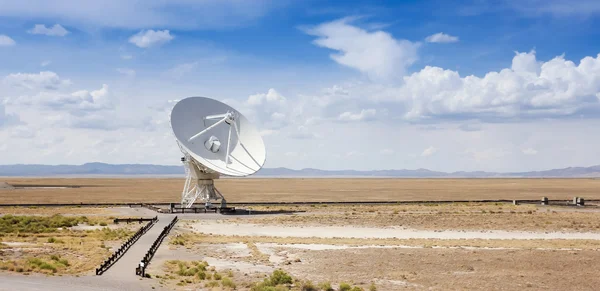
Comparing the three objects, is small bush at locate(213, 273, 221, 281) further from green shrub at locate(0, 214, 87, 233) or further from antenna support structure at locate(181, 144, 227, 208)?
antenna support structure at locate(181, 144, 227, 208)

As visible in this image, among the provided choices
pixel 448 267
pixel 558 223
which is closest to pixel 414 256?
pixel 448 267

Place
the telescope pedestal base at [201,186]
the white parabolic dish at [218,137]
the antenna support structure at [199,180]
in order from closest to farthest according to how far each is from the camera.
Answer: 1. the white parabolic dish at [218,137]
2. the antenna support structure at [199,180]
3. the telescope pedestal base at [201,186]

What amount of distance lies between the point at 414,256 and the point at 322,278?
8.53m

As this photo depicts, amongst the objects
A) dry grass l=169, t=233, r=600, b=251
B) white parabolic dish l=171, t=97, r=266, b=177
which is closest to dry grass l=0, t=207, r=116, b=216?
white parabolic dish l=171, t=97, r=266, b=177

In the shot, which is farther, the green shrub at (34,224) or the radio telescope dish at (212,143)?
the radio telescope dish at (212,143)

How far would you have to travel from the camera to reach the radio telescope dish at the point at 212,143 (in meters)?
60.3

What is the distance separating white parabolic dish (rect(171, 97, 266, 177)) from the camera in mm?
60188

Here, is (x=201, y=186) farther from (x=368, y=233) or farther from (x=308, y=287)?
(x=308, y=287)

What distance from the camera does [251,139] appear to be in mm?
65250

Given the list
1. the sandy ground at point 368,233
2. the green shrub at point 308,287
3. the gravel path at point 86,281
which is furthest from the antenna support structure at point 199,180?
the green shrub at point 308,287

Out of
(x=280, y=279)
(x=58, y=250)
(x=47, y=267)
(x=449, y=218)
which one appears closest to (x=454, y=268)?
(x=280, y=279)

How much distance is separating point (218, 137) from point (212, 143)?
75.7 inches

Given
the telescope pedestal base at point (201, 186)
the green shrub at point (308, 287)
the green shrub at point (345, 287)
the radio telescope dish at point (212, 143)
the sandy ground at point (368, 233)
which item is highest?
the radio telescope dish at point (212, 143)

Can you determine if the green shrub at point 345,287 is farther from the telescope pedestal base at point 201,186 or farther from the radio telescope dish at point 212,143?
the telescope pedestal base at point 201,186
